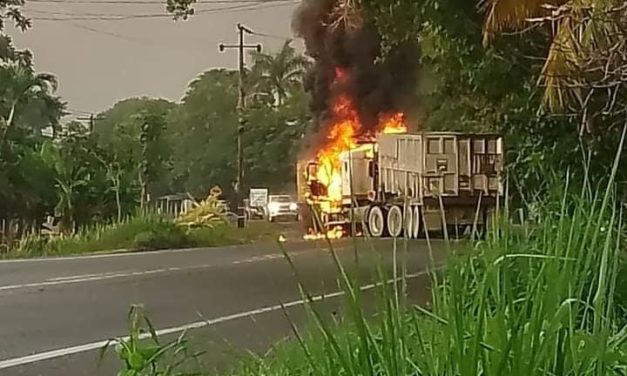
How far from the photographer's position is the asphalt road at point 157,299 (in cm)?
650

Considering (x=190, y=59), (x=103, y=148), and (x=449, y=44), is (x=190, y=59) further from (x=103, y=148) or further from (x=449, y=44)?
(x=449, y=44)

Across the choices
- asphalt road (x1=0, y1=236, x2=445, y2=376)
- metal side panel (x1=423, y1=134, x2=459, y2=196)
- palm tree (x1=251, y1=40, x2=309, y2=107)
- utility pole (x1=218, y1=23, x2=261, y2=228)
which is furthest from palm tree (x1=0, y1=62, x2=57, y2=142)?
asphalt road (x1=0, y1=236, x2=445, y2=376)

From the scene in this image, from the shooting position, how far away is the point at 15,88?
29984 millimetres

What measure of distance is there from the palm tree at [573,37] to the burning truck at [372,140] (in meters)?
10.7

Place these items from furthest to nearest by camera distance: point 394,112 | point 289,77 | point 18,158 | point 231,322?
1. point 289,77
2. point 394,112
3. point 18,158
4. point 231,322

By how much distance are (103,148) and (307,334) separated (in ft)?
85.7

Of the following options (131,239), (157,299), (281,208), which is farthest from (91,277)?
(281,208)

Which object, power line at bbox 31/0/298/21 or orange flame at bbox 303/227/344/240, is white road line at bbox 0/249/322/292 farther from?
power line at bbox 31/0/298/21

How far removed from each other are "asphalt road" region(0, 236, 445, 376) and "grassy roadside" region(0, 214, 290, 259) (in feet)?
15.5

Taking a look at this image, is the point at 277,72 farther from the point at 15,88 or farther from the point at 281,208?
the point at 15,88

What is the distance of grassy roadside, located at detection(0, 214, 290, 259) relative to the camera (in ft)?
73.3

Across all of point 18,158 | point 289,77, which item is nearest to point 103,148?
point 18,158

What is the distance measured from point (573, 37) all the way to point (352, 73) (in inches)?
849

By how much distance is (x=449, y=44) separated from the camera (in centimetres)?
1277
